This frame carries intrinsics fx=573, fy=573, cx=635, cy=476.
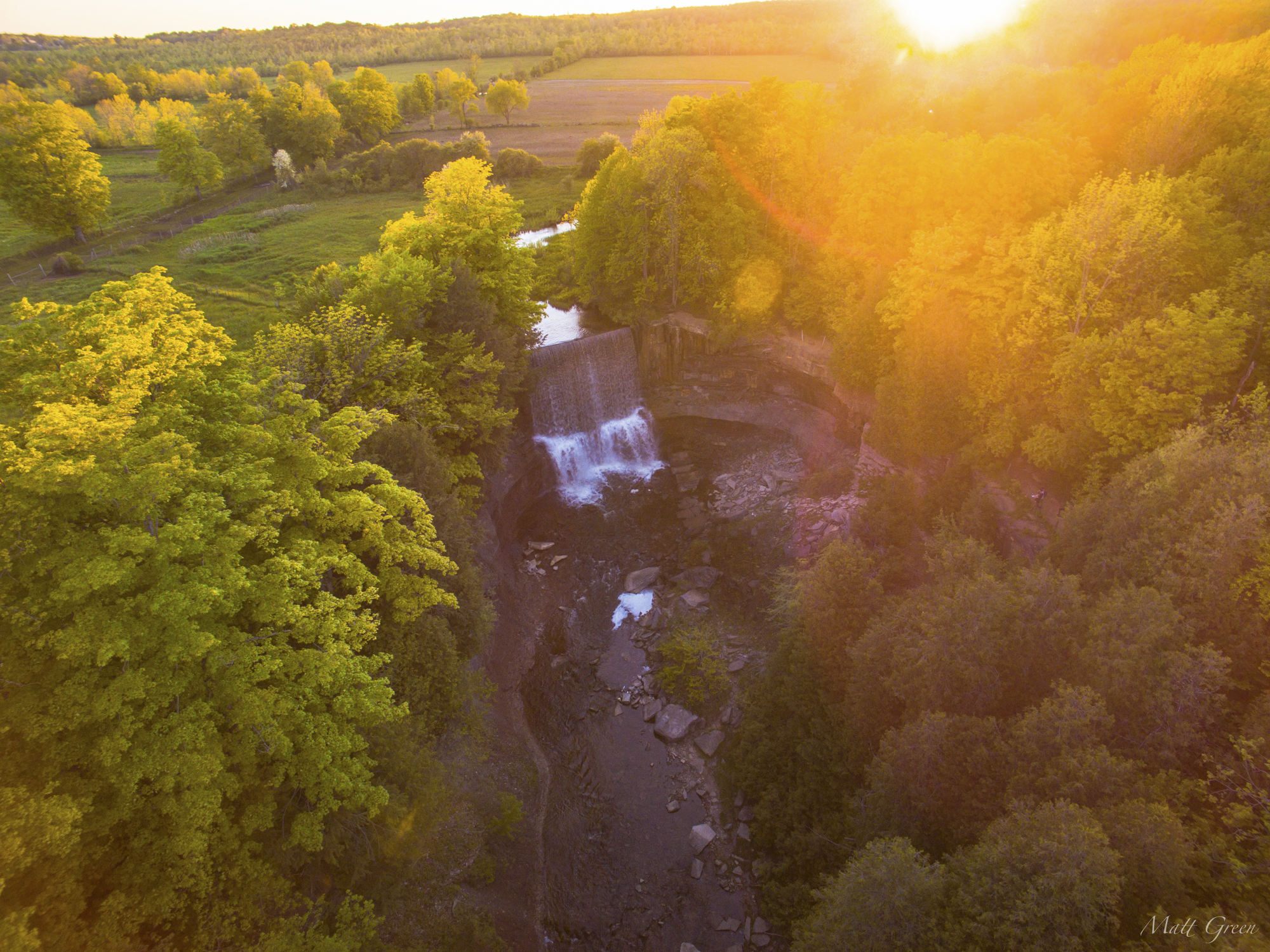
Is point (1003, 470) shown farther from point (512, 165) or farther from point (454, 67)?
point (454, 67)

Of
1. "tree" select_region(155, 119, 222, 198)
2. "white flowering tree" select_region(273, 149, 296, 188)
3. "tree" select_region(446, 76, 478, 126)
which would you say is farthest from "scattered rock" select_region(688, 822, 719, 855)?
"tree" select_region(446, 76, 478, 126)

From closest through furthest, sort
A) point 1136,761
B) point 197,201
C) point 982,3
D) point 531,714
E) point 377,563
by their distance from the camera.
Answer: point 1136,761, point 377,563, point 531,714, point 982,3, point 197,201

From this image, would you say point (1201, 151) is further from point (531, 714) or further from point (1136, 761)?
point (531, 714)

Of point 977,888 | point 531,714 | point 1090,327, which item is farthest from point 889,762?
point 1090,327

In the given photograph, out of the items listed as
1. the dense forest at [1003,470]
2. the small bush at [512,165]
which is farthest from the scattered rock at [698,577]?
the small bush at [512,165]

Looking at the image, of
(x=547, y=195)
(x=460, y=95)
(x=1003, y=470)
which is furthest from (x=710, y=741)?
(x=460, y=95)

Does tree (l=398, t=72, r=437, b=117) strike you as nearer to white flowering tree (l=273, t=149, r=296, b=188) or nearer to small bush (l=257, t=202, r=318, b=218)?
white flowering tree (l=273, t=149, r=296, b=188)
